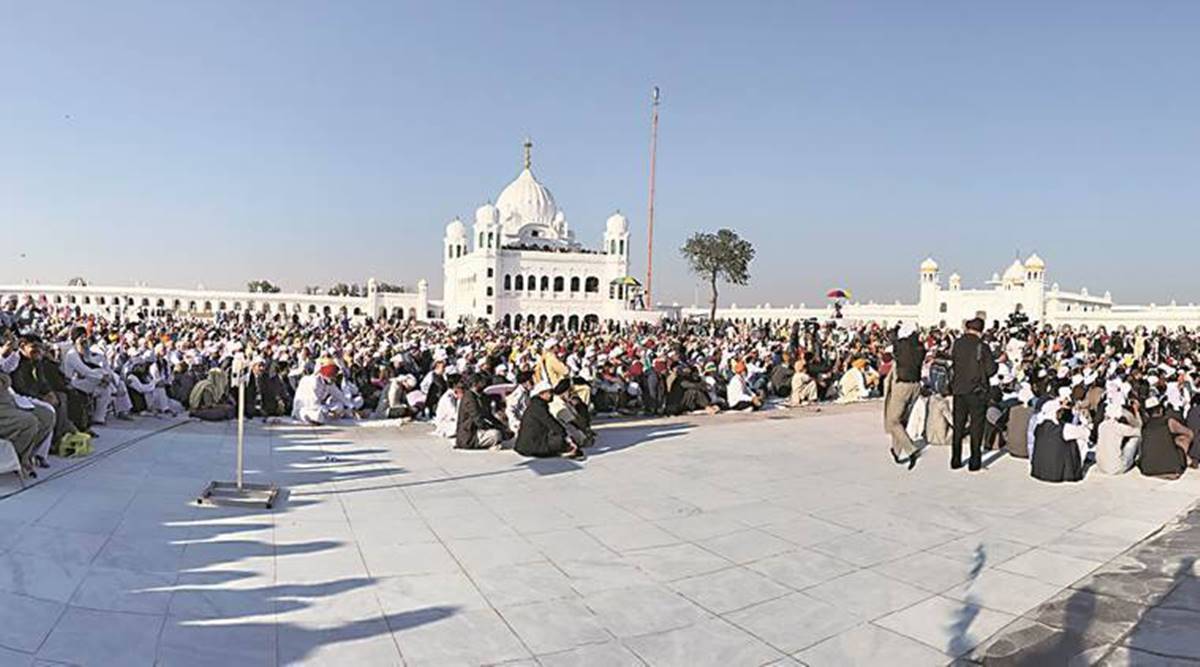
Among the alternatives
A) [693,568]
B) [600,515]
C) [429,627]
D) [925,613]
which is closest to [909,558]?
[925,613]

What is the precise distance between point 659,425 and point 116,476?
7.63 meters

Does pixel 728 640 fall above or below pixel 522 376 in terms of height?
below

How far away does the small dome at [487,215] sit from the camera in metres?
73.2

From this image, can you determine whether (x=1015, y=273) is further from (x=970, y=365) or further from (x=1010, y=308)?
(x=970, y=365)

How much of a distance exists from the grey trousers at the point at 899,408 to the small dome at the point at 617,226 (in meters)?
68.2

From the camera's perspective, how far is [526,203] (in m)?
81.4

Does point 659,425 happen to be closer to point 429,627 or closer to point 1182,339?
point 429,627

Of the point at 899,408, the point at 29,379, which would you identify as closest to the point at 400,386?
the point at 29,379

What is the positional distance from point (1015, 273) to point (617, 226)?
120 feet

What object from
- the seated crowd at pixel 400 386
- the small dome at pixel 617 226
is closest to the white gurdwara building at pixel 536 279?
the small dome at pixel 617 226

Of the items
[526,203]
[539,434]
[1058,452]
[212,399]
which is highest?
[526,203]

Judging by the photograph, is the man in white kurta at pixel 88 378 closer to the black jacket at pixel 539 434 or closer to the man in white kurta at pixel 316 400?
the man in white kurta at pixel 316 400

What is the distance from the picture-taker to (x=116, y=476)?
685 cm

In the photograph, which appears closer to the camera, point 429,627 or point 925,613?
point 429,627
